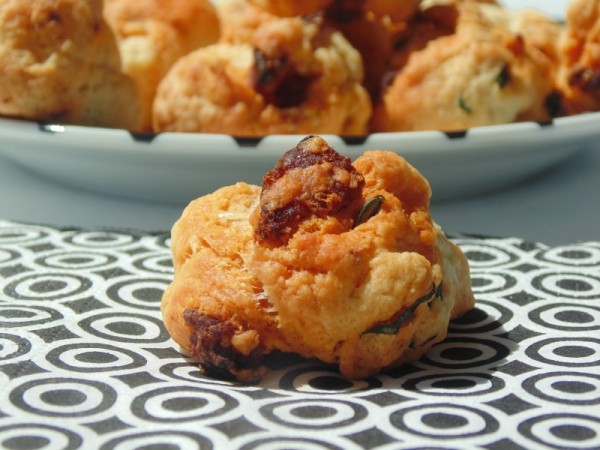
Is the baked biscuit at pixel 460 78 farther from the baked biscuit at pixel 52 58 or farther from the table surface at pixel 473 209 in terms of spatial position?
the baked biscuit at pixel 52 58

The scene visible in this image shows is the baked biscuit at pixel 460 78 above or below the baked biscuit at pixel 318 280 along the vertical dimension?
above

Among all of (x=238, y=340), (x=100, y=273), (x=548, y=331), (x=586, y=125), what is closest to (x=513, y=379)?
(x=548, y=331)

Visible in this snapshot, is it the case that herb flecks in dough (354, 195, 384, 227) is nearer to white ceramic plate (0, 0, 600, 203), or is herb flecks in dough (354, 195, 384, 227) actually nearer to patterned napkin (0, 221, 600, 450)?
patterned napkin (0, 221, 600, 450)

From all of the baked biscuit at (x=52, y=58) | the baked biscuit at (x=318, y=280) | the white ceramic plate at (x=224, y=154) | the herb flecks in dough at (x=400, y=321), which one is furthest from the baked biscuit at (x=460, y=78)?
the herb flecks in dough at (x=400, y=321)

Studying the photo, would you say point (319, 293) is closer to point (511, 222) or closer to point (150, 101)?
point (511, 222)

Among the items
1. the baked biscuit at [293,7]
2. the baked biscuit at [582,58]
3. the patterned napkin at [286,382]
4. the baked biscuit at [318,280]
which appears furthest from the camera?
the baked biscuit at [582,58]

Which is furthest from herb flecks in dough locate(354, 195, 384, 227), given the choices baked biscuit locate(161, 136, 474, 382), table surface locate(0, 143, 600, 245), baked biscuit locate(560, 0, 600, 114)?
baked biscuit locate(560, 0, 600, 114)
